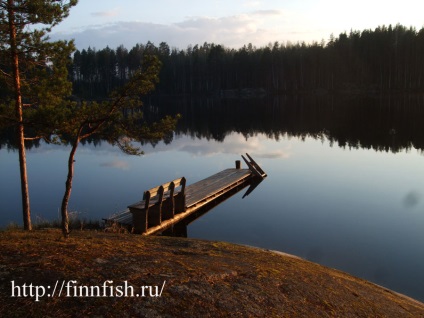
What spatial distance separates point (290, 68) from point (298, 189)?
4278 inches

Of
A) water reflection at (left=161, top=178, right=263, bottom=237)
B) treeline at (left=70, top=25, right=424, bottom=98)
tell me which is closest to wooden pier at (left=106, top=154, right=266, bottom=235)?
water reflection at (left=161, top=178, right=263, bottom=237)

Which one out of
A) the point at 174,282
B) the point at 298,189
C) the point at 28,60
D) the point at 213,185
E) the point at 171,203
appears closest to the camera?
the point at 174,282

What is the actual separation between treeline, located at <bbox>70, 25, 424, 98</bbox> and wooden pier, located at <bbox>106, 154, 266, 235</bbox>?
94.6 metres

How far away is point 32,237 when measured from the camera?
7875 mm

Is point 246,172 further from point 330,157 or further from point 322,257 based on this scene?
point 322,257

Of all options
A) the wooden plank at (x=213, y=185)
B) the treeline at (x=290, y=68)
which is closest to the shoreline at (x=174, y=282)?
the wooden plank at (x=213, y=185)

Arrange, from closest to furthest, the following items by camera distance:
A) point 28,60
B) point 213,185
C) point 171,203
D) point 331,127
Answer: point 28,60
point 171,203
point 213,185
point 331,127

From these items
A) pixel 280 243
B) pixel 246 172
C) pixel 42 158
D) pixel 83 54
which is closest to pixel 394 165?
pixel 246 172

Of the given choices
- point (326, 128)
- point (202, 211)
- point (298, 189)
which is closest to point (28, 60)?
point (202, 211)

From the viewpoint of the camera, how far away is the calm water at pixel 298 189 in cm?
1390

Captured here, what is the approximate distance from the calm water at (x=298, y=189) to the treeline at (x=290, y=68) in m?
69.8

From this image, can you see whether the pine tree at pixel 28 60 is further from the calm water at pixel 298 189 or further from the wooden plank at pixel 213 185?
the wooden plank at pixel 213 185

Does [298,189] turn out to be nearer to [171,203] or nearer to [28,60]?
[171,203]

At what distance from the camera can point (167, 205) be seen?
1612 centimetres
